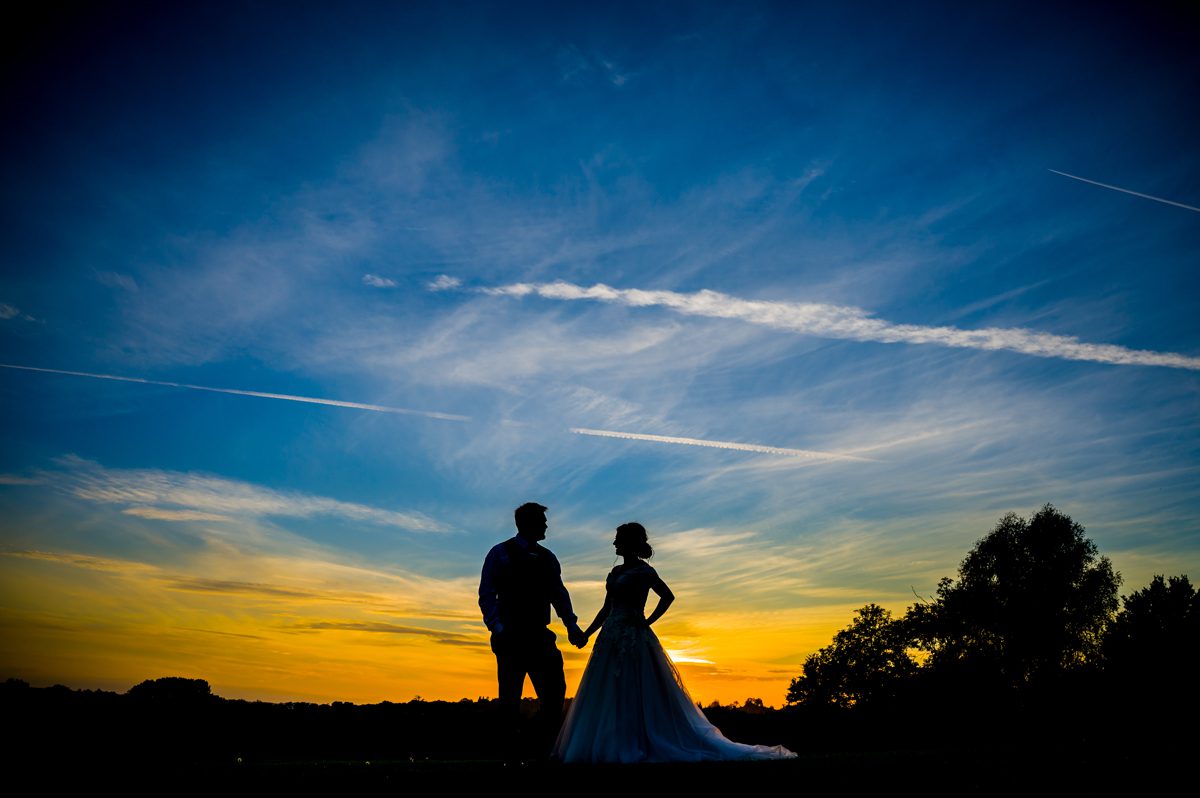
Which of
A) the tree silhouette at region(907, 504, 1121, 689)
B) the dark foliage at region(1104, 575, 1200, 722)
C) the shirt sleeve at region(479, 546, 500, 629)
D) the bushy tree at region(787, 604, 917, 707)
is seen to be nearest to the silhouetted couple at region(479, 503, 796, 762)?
the shirt sleeve at region(479, 546, 500, 629)

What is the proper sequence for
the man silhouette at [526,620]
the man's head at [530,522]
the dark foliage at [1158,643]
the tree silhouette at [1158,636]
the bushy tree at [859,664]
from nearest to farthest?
the man silhouette at [526,620] → the man's head at [530,522] → the dark foliage at [1158,643] → the tree silhouette at [1158,636] → the bushy tree at [859,664]

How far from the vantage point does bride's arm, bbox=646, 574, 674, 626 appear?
11.5 m

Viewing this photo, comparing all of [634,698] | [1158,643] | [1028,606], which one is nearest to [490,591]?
[634,698]

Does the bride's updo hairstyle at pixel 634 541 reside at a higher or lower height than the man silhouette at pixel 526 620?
higher

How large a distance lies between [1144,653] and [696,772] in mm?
54336

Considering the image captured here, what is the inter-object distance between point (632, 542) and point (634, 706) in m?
2.27

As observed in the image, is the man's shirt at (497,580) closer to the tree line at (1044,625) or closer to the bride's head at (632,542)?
the bride's head at (632,542)

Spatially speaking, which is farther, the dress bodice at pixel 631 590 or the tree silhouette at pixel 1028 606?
the tree silhouette at pixel 1028 606

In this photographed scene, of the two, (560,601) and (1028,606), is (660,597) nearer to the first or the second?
(560,601)

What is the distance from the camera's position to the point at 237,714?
12359mm

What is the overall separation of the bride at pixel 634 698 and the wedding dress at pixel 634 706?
0.01 meters

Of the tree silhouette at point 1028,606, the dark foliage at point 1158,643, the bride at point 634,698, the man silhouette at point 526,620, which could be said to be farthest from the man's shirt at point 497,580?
the tree silhouette at point 1028,606

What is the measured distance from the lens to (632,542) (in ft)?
38.1

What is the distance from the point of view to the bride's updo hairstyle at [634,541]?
1162 cm
